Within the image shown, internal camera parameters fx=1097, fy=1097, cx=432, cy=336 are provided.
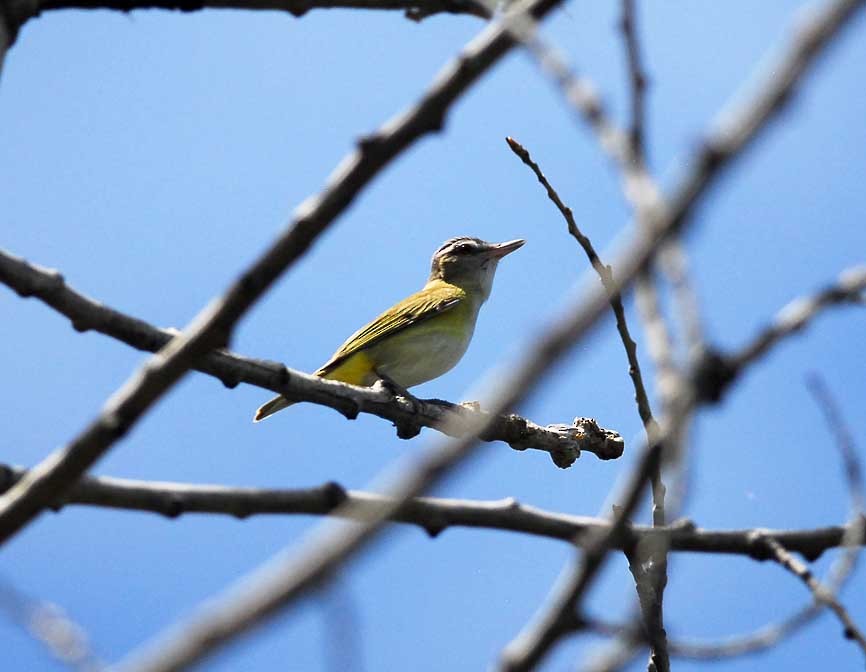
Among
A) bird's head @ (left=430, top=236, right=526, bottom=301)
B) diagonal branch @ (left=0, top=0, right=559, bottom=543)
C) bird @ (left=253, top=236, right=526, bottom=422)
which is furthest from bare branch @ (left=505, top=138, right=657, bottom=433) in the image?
bird's head @ (left=430, top=236, right=526, bottom=301)

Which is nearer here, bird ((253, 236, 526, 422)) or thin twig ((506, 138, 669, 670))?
thin twig ((506, 138, 669, 670))

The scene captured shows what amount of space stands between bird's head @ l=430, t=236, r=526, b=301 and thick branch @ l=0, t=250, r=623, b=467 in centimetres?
442

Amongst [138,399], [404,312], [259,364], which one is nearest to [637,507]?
[138,399]

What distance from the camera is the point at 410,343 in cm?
1020

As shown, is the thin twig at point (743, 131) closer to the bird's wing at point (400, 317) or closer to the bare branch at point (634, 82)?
the bare branch at point (634, 82)

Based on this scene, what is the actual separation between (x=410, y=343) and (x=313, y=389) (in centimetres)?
464

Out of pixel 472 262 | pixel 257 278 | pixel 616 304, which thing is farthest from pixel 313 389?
pixel 472 262

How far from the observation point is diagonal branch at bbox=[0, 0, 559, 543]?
198 centimetres

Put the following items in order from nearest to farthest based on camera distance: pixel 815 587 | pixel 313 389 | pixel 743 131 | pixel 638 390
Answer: pixel 743 131 < pixel 815 587 < pixel 638 390 < pixel 313 389

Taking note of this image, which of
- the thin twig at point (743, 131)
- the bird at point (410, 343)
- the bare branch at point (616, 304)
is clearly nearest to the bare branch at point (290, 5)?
the bare branch at point (616, 304)

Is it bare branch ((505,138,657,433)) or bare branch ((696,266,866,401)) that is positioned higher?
bare branch ((505,138,657,433))

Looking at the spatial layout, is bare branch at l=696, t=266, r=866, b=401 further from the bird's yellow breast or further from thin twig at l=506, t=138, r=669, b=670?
the bird's yellow breast

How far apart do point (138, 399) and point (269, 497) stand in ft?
1.58

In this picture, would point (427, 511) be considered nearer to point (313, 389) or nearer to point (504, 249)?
point (313, 389)
